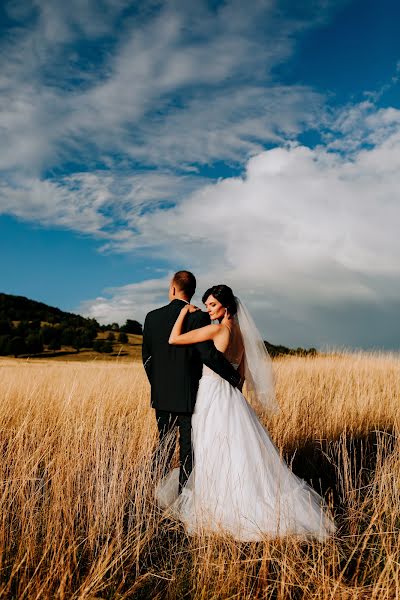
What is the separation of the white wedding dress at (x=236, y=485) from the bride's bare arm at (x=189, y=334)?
0.41 m

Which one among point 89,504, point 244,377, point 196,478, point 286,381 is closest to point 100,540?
point 89,504

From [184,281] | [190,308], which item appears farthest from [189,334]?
[184,281]

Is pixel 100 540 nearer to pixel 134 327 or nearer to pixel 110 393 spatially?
pixel 110 393

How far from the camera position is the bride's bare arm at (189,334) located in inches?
173

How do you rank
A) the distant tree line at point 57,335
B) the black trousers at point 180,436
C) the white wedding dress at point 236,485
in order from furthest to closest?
the distant tree line at point 57,335, the black trousers at point 180,436, the white wedding dress at point 236,485

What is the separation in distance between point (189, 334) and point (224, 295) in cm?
52

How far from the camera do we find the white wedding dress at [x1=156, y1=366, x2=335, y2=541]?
12.8ft

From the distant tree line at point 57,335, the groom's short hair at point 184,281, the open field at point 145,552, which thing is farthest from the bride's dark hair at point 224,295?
the distant tree line at point 57,335

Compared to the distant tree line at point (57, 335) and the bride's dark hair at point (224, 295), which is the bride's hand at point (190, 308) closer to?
the bride's dark hair at point (224, 295)

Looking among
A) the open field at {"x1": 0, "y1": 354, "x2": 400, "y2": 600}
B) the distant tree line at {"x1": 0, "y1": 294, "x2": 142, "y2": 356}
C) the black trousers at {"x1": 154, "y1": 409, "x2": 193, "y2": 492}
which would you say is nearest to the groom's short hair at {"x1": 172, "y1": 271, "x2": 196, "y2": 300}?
the black trousers at {"x1": 154, "y1": 409, "x2": 193, "y2": 492}

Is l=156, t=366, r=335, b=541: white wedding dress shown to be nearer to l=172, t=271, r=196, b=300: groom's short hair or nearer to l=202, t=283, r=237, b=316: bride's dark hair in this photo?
l=202, t=283, r=237, b=316: bride's dark hair

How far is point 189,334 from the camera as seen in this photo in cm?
439

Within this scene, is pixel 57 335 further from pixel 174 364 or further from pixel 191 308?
pixel 191 308

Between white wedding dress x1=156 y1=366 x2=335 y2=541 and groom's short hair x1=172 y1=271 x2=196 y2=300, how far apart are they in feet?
2.55
